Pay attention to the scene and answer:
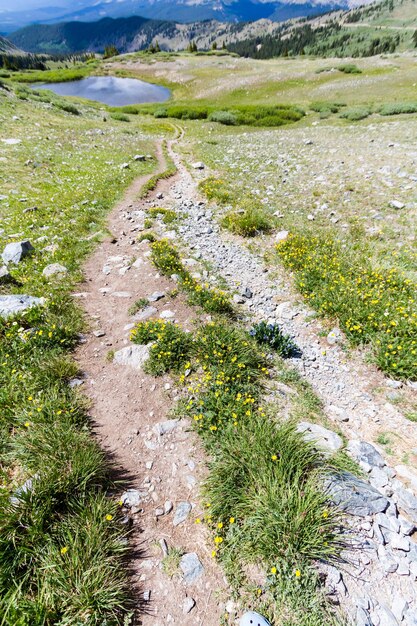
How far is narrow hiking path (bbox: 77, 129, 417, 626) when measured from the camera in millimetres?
3664

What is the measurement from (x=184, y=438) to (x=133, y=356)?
2365 millimetres

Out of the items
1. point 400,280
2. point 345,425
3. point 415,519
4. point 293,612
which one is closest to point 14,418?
point 293,612

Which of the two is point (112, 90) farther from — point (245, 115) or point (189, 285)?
point (189, 285)

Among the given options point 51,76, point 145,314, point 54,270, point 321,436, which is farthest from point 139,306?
point 51,76

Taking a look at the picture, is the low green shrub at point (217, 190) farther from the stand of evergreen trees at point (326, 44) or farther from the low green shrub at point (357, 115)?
the stand of evergreen trees at point (326, 44)

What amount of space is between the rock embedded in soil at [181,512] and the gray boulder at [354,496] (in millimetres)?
2063

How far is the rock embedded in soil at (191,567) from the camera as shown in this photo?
151 inches

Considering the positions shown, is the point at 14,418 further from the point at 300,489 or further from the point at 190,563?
the point at 300,489

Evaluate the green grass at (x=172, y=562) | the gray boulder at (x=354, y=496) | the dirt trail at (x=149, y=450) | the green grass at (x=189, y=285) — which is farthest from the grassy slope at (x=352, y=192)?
the green grass at (x=172, y=562)

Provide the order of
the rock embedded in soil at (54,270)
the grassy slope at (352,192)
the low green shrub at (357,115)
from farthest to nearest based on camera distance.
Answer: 1. the low green shrub at (357,115)
2. the rock embedded in soil at (54,270)
3. the grassy slope at (352,192)

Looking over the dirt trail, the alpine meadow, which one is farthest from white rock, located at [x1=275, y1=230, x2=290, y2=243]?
the dirt trail

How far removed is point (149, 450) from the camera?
5273 mm

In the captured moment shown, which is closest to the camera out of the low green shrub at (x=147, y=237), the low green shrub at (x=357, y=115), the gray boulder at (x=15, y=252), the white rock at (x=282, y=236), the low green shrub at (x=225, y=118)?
the gray boulder at (x=15, y=252)

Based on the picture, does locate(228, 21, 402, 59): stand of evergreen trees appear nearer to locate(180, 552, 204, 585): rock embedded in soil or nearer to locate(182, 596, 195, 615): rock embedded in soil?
locate(180, 552, 204, 585): rock embedded in soil
